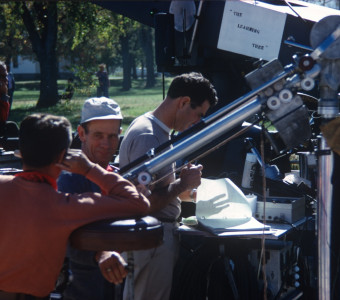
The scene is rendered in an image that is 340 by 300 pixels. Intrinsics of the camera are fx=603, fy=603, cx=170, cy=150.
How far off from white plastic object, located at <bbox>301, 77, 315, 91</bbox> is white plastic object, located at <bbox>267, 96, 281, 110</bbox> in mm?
115

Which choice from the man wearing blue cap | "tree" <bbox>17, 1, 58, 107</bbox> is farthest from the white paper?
"tree" <bbox>17, 1, 58, 107</bbox>

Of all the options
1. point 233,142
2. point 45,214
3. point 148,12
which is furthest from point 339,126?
point 148,12

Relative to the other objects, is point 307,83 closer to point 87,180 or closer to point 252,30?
point 87,180

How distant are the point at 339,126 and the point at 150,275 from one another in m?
1.69

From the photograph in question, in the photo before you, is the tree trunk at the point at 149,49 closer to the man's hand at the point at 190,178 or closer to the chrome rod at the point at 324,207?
the man's hand at the point at 190,178

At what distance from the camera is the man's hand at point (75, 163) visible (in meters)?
2.34

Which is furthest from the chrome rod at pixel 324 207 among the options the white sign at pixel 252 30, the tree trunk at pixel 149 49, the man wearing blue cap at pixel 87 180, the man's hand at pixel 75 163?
the tree trunk at pixel 149 49

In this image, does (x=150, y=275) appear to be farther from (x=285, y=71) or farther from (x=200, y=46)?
(x=200, y=46)

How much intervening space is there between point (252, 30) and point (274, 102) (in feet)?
11.4

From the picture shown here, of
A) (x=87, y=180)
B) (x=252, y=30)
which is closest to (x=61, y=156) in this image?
(x=87, y=180)

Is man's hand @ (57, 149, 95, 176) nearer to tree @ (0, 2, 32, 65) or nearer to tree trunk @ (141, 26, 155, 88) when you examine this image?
tree @ (0, 2, 32, 65)

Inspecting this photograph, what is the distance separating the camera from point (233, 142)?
5664mm

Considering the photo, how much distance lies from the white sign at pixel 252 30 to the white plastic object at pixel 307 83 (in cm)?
343

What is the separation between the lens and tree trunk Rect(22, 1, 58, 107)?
24312 mm
